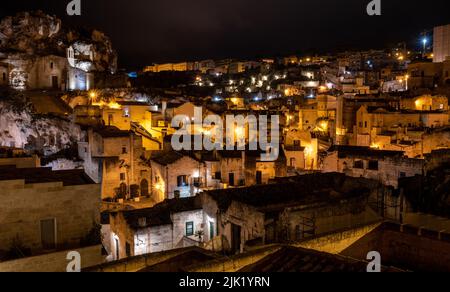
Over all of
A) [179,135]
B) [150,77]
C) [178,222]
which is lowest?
[178,222]

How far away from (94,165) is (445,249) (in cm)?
2873

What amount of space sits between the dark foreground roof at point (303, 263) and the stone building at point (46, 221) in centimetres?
583

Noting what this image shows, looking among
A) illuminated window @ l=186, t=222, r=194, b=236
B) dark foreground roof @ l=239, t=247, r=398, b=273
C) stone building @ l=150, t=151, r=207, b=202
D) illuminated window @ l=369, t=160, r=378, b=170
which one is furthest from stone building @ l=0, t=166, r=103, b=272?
illuminated window @ l=369, t=160, r=378, b=170

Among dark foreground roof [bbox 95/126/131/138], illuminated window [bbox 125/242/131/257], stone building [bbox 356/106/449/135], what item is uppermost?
stone building [bbox 356/106/449/135]

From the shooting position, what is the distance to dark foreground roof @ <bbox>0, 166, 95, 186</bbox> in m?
13.5

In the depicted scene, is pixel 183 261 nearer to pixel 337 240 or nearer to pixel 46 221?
pixel 46 221

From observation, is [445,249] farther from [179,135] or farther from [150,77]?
[150,77]

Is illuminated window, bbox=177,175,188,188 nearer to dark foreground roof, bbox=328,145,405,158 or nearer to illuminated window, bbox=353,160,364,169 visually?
dark foreground roof, bbox=328,145,405,158

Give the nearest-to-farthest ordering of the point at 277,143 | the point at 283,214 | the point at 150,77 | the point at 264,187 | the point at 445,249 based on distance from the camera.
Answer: the point at 445,249 → the point at 283,214 → the point at 264,187 → the point at 277,143 → the point at 150,77

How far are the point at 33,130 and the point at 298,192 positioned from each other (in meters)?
31.6

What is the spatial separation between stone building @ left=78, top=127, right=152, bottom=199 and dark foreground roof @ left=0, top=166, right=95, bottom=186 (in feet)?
64.2

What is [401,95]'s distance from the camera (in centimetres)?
4775
